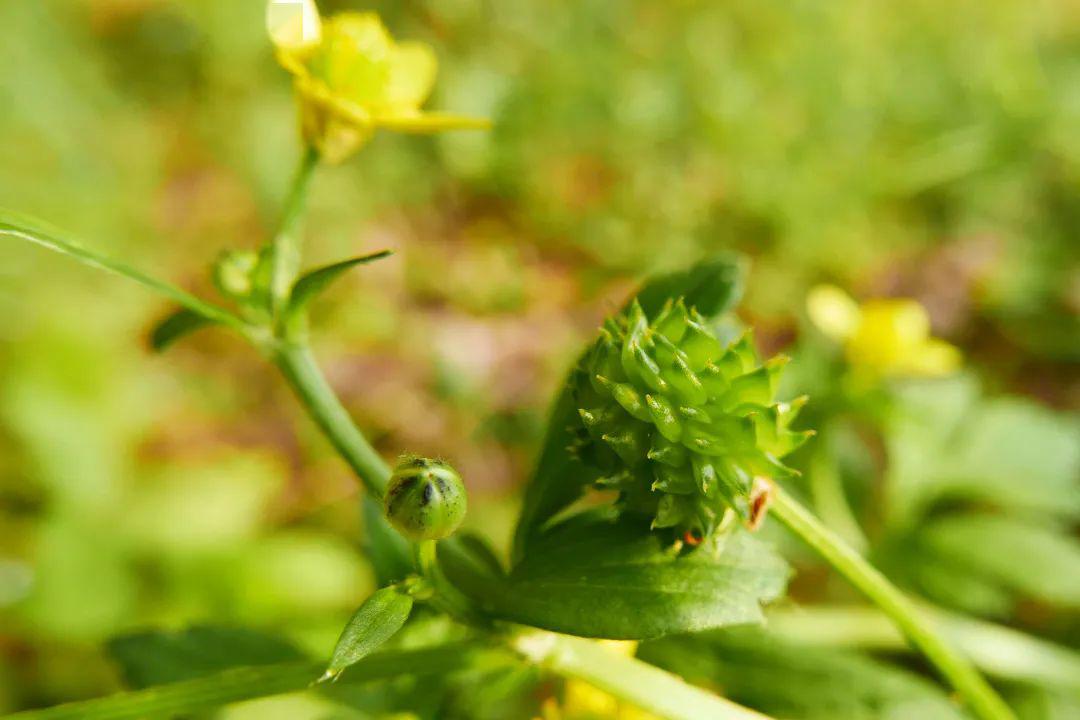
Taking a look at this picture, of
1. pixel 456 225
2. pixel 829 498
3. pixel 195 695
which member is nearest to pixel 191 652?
pixel 195 695

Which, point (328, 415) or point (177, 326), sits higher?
point (177, 326)

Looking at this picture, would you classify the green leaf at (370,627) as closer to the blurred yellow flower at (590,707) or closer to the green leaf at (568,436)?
the green leaf at (568,436)

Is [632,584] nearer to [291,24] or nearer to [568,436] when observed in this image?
[568,436]

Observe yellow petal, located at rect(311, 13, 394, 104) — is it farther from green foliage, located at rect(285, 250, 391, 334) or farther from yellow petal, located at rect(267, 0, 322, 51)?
green foliage, located at rect(285, 250, 391, 334)

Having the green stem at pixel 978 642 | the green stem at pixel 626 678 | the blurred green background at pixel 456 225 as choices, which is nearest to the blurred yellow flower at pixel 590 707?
the green stem at pixel 626 678

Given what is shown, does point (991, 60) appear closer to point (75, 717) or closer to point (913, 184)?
point (913, 184)

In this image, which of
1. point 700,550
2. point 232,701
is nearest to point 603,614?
point 700,550
